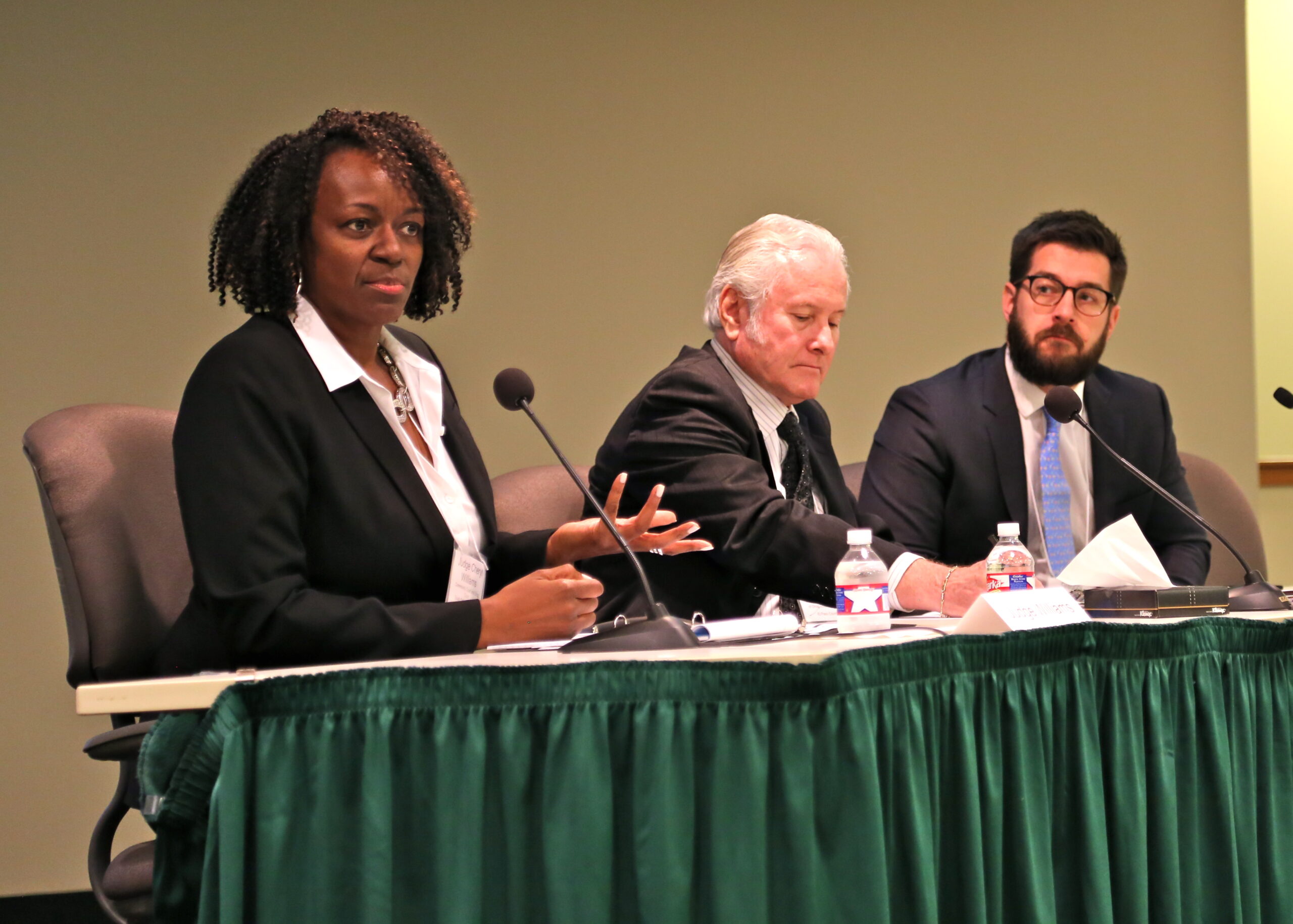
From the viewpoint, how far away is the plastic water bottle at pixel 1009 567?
69.7 inches

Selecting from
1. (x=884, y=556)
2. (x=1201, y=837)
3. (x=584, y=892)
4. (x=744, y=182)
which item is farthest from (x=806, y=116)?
(x=584, y=892)

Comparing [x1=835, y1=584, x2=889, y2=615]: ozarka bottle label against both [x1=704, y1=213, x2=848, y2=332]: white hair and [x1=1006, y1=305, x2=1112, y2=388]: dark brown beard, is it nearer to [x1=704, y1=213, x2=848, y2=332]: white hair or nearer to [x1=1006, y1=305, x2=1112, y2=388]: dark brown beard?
[x1=704, y1=213, x2=848, y2=332]: white hair

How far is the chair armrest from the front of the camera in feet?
4.64

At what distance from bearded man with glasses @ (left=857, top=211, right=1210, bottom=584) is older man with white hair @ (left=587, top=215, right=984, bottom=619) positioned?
0.31m

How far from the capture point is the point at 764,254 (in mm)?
2258

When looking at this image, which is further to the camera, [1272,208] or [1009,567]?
[1272,208]

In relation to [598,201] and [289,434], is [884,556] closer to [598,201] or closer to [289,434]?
[289,434]

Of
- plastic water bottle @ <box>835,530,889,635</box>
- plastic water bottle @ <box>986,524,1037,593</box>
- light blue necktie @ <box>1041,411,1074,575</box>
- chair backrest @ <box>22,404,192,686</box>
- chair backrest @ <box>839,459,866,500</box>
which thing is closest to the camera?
plastic water bottle @ <box>835,530,889,635</box>

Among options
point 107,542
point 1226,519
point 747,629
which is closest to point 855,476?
point 1226,519

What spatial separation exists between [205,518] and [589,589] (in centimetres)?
49

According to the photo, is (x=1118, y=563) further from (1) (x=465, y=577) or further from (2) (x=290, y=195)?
(2) (x=290, y=195)

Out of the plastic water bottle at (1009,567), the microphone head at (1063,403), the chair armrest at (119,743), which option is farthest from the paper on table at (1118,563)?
the chair armrest at (119,743)

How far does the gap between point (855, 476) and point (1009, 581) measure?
3.55ft

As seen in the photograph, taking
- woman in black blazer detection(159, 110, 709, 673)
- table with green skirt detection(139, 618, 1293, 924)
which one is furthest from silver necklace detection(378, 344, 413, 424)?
table with green skirt detection(139, 618, 1293, 924)
